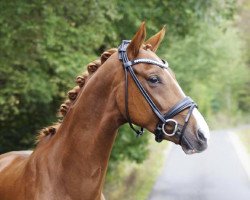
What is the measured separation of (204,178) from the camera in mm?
16750

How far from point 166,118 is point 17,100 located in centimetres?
595

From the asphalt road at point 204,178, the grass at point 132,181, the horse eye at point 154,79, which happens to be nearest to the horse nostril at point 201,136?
the horse eye at point 154,79

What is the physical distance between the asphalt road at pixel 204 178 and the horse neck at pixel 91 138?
9.45m

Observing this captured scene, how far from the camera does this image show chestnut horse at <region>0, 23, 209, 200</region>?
3729 mm

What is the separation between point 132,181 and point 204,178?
2.05m

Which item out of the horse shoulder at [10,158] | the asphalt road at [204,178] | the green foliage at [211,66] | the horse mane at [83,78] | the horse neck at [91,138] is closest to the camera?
the horse neck at [91,138]

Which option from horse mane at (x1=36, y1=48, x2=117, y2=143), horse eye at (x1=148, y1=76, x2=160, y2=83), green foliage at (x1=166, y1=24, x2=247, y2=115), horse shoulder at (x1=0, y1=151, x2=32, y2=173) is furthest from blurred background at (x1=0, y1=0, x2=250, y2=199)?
green foliage at (x1=166, y1=24, x2=247, y2=115)

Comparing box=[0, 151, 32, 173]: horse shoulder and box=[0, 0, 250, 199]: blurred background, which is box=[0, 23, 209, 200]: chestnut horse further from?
box=[0, 0, 250, 199]: blurred background

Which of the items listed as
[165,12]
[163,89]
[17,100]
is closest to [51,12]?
[17,100]

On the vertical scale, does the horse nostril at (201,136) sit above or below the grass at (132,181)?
above

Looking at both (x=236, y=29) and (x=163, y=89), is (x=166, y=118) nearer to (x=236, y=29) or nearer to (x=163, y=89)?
(x=163, y=89)

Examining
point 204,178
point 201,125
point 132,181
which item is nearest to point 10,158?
point 201,125

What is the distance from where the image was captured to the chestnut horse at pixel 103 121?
3729 mm

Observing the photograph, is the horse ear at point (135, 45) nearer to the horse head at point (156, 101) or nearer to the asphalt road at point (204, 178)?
the horse head at point (156, 101)
